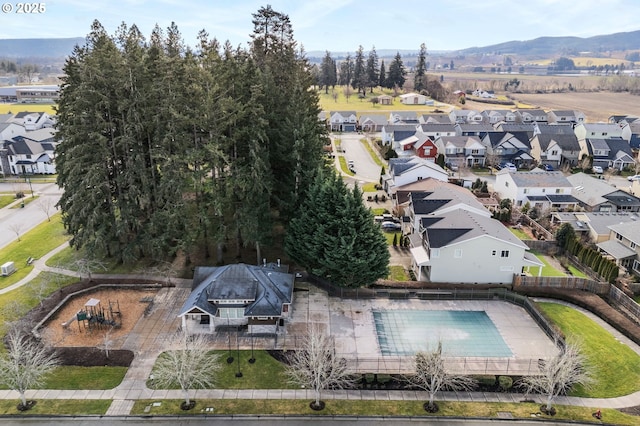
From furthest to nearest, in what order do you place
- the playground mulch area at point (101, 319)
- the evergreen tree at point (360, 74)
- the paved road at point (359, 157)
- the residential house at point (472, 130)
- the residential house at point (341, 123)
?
the evergreen tree at point (360, 74) → the residential house at point (341, 123) → the residential house at point (472, 130) → the paved road at point (359, 157) → the playground mulch area at point (101, 319)

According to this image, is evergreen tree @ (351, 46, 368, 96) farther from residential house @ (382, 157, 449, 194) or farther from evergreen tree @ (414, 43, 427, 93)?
residential house @ (382, 157, 449, 194)

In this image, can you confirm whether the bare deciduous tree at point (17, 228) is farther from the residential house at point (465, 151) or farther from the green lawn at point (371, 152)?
the residential house at point (465, 151)

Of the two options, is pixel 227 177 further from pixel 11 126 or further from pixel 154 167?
pixel 11 126

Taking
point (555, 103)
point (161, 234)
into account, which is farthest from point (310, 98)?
point (555, 103)

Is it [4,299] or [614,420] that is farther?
[4,299]

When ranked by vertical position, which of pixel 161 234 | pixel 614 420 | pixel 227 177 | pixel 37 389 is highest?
pixel 227 177

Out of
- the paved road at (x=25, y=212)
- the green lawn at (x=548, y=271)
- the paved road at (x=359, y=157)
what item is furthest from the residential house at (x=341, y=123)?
the green lawn at (x=548, y=271)
